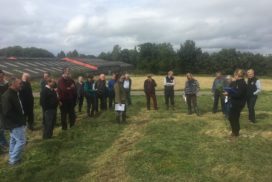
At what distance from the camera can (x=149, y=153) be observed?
8430 mm

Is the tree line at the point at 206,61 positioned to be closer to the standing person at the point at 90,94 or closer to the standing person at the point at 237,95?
the standing person at the point at 90,94

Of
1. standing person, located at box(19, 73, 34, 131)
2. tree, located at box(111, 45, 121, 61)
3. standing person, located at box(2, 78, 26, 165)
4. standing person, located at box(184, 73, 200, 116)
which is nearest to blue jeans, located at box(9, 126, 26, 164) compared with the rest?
standing person, located at box(2, 78, 26, 165)

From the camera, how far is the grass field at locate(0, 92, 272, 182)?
280 inches

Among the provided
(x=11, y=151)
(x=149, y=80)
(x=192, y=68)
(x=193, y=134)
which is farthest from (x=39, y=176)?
(x=192, y=68)

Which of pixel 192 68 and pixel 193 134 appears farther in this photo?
pixel 192 68

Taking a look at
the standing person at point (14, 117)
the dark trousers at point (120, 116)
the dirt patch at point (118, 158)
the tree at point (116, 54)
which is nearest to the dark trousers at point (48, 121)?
→ the dirt patch at point (118, 158)

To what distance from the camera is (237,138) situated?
981 centimetres

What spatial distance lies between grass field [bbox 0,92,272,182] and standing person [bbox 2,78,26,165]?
329 mm

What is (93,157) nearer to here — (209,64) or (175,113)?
(175,113)

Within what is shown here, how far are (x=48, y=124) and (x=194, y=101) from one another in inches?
258

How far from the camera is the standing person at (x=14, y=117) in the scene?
7996 mm

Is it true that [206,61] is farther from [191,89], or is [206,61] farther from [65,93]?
[65,93]

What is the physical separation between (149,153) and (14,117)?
3.20 meters

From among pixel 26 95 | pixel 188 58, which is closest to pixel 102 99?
pixel 26 95
